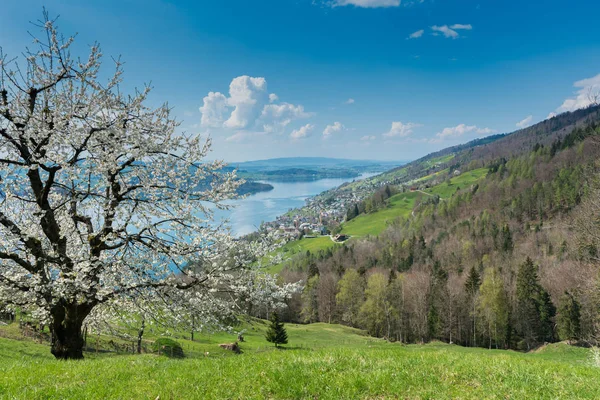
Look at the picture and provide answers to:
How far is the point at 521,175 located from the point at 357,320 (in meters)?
141

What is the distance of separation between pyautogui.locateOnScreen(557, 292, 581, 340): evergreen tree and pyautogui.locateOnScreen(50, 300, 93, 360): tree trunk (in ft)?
258

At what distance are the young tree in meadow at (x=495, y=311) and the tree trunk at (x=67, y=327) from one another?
78300mm

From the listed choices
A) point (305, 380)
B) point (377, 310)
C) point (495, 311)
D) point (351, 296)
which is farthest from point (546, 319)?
point (305, 380)

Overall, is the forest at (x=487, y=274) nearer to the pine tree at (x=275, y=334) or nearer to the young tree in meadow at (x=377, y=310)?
the young tree in meadow at (x=377, y=310)

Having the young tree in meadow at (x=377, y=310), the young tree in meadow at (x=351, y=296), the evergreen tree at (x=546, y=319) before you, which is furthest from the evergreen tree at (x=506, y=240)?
the young tree in meadow at (x=377, y=310)

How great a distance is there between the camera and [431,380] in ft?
24.0

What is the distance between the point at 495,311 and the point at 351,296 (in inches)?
1256

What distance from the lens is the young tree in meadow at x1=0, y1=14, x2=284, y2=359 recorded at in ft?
33.1

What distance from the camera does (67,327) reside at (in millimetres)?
11844

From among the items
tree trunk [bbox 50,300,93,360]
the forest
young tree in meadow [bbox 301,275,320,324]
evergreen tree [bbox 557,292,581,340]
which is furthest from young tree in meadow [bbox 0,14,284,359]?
young tree in meadow [bbox 301,275,320,324]

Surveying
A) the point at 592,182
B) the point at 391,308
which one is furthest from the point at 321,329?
the point at 592,182

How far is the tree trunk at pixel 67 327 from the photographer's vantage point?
11500 millimetres

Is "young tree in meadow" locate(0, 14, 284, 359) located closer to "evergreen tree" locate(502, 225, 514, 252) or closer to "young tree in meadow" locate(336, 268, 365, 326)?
"young tree in meadow" locate(336, 268, 365, 326)

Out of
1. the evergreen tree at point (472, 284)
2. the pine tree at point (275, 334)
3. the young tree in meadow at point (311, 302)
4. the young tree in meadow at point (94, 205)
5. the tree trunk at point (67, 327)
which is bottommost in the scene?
the young tree in meadow at point (311, 302)
